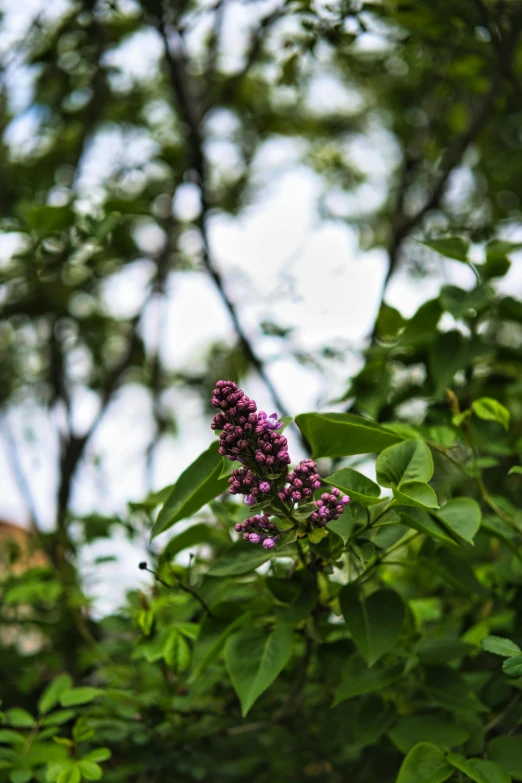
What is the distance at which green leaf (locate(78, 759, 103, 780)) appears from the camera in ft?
2.81

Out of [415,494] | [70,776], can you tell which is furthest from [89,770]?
[415,494]

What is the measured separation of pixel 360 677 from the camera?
35.3 inches

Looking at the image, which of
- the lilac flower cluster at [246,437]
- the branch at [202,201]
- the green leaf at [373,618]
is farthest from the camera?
the branch at [202,201]

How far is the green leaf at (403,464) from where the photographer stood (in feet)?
2.53

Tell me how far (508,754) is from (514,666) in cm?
17

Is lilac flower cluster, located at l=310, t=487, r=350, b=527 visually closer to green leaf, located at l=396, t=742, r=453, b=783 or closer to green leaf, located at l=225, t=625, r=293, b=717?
green leaf, located at l=225, t=625, r=293, b=717

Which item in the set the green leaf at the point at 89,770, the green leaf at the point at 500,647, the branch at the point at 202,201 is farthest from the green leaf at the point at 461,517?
the branch at the point at 202,201

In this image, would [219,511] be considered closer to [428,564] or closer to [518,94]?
[428,564]

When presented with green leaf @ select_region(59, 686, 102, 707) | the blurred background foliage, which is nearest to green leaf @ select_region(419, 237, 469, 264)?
the blurred background foliage

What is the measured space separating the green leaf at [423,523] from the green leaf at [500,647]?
114mm

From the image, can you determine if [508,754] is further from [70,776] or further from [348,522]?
[70,776]

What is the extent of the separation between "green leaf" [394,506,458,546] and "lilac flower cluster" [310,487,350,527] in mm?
83

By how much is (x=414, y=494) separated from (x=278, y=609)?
0.30m

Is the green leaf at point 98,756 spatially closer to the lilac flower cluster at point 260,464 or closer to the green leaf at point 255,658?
the green leaf at point 255,658
